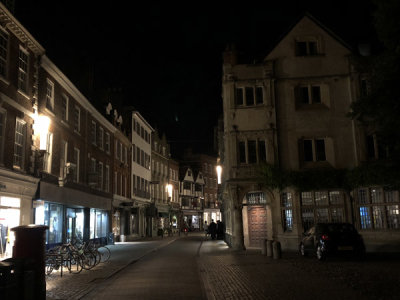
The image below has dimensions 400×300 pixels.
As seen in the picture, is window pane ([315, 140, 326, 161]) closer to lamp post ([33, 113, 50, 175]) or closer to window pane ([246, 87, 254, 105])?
window pane ([246, 87, 254, 105])

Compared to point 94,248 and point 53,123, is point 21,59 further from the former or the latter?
point 94,248

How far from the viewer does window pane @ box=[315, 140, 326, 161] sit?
945 inches

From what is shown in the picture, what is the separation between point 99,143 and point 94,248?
14.8m

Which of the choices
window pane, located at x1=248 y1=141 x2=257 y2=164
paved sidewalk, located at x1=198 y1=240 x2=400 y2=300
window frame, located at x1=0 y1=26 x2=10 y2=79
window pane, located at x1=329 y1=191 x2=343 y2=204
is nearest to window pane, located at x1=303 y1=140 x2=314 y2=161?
window pane, located at x1=329 y1=191 x2=343 y2=204

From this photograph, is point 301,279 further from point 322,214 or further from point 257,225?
point 257,225

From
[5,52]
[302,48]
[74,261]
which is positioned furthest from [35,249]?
[302,48]

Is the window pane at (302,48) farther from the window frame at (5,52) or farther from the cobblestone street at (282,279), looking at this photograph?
the window frame at (5,52)

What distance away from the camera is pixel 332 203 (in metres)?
22.9

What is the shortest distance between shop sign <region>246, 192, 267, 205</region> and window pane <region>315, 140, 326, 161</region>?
3800 millimetres

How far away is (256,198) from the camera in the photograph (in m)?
24.8

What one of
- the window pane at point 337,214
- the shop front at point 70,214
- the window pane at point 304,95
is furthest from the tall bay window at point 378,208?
the shop front at point 70,214

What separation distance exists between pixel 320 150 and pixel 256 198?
4621mm

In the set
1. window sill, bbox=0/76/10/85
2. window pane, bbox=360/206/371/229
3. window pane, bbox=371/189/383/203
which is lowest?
window pane, bbox=360/206/371/229

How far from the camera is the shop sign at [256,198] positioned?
24.5m
